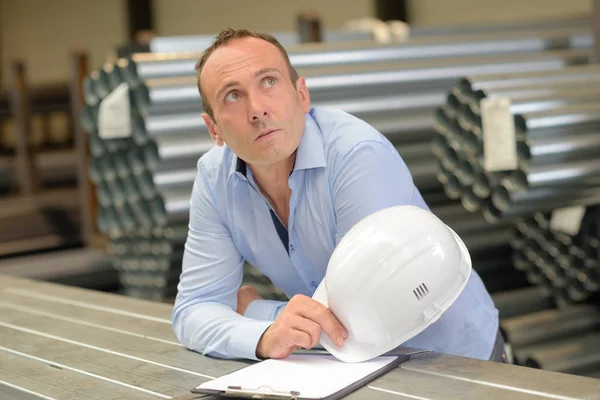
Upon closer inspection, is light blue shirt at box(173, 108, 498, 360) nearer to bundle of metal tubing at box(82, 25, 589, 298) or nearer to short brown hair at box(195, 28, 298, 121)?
short brown hair at box(195, 28, 298, 121)

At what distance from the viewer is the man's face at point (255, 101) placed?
1876 mm

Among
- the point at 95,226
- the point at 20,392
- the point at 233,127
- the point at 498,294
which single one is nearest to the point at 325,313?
the point at 233,127

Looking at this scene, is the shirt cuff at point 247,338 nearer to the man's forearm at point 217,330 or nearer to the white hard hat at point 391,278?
the man's forearm at point 217,330

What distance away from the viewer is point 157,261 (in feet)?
13.3

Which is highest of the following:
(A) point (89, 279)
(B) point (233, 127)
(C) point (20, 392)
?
(B) point (233, 127)

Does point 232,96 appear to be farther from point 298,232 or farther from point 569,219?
point 569,219

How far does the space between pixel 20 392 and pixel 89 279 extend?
3318 millimetres

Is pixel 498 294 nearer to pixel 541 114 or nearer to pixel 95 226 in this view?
pixel 541 114

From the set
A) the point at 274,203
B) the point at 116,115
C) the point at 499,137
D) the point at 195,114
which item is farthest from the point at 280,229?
the point at 116,115

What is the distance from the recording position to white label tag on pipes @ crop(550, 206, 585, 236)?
133 inches

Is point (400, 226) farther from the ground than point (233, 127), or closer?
closer

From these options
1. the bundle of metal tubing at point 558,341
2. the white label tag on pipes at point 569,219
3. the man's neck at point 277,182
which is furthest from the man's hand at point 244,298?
the white label tag on pipes at point 569,219

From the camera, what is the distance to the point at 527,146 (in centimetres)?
284

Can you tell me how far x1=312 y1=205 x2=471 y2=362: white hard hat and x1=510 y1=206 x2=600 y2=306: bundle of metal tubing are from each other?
1841 millimetres
